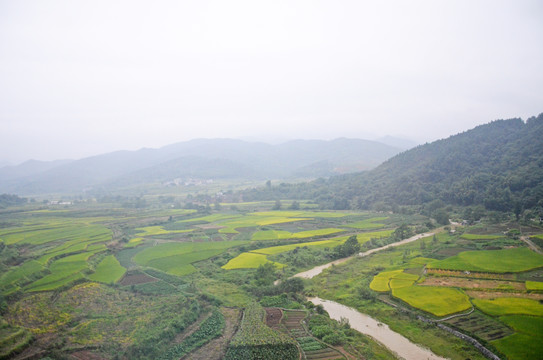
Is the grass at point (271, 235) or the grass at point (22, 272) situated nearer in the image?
the grass at point (22, 272)

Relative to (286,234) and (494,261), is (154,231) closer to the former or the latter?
(286,234)

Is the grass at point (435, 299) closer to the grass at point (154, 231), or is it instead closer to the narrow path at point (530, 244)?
the narrow path at point (530, 244)

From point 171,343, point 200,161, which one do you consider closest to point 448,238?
point 171,343

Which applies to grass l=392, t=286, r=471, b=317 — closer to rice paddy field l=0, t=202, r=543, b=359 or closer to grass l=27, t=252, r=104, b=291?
rice paddy field l=0, t=202, r=543, b=359

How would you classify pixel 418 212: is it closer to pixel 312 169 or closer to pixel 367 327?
pixel 367 327

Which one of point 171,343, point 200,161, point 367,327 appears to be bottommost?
point 367,327

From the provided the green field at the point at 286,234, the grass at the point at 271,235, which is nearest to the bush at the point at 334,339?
the grass at the point at 271,235
